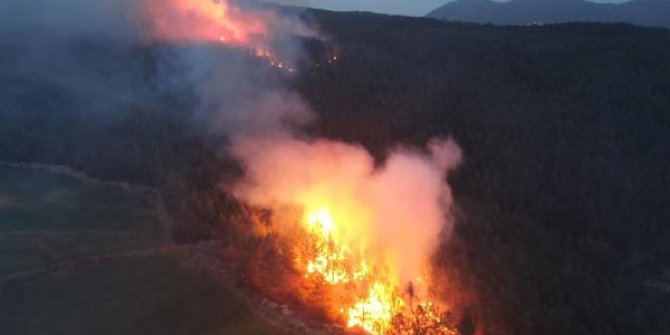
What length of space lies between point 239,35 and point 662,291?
24503 millimetres

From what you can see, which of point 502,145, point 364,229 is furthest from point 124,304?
point 502,145

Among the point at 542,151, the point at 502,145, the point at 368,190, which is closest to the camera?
the point at 368,190

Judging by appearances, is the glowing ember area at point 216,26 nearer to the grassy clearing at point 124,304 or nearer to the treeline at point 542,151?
the treeline at point 542,151

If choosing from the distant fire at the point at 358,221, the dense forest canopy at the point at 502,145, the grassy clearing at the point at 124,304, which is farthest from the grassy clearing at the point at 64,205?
the grassy clearing at the point at 124,304

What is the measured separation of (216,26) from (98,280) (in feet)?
66.6

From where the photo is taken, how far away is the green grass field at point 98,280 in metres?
11.7

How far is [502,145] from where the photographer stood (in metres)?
21.8

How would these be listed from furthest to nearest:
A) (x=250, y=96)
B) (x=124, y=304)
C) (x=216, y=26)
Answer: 1. (x=216, y=26)
2. (x=250, y=96)
3. (x=124, y=304)

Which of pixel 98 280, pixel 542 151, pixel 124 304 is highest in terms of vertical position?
pixel 542 151

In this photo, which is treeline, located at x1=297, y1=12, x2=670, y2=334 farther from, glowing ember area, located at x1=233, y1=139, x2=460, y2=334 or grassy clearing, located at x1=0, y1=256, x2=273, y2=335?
grassy clearing, located at x1=0, y1=256, x2=273, y2=335

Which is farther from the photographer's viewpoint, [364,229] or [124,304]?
[364,229]

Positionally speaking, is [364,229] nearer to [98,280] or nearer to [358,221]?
[358,221]

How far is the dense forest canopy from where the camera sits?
477 inches

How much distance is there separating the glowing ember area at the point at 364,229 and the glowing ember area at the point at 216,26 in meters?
14.4
